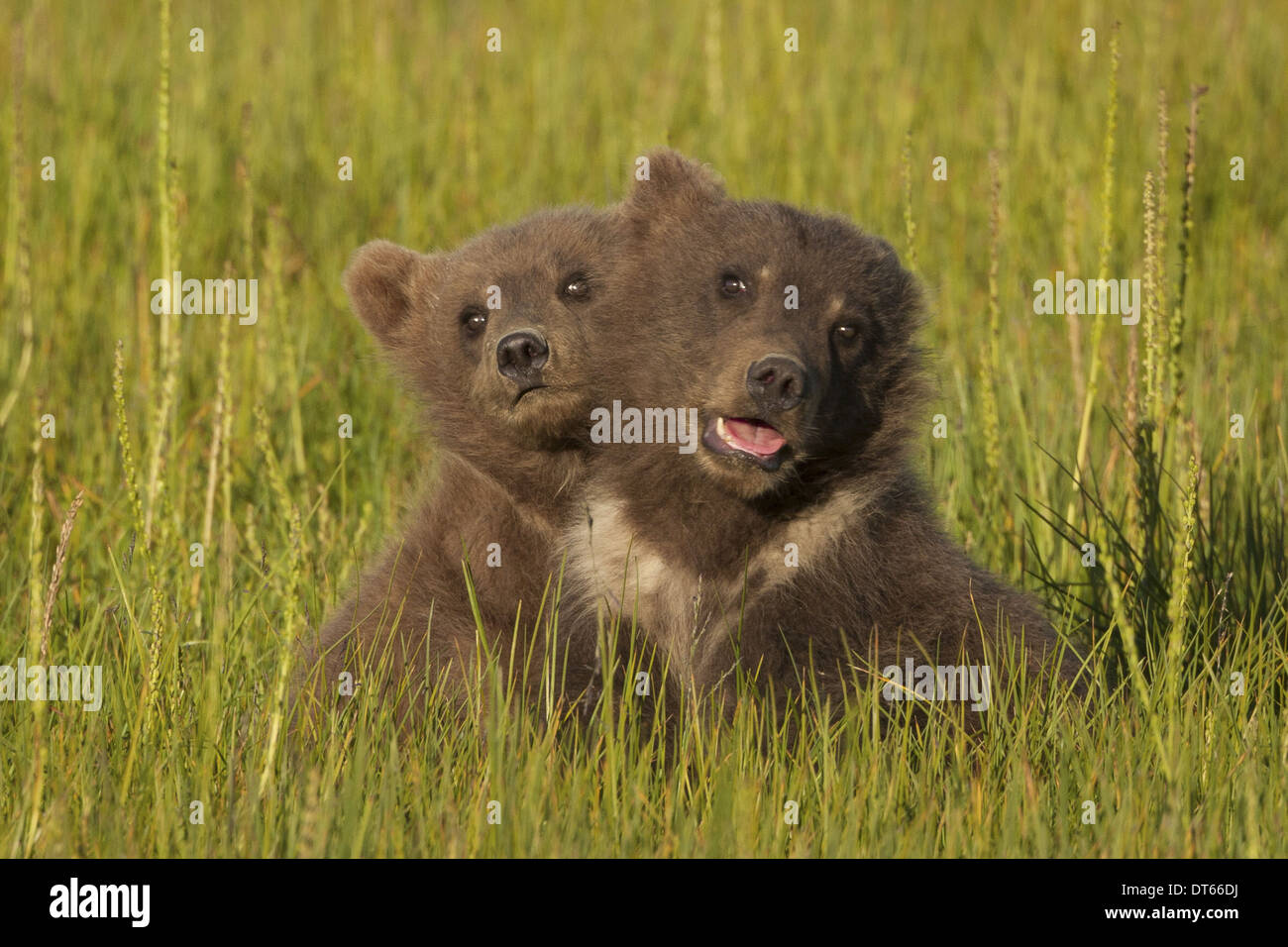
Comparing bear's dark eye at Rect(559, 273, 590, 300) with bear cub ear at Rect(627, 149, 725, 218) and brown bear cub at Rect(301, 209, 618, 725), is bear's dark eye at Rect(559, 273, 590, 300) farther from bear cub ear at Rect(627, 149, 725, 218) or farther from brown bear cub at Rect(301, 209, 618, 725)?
bear cub ear at Rect(627, 149, 725, 218)

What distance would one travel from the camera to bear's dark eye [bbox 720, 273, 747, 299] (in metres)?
5.01

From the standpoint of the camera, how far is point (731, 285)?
16.5 ft

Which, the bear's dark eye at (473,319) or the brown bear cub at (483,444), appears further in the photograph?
the bear's dark eye at (473,319)

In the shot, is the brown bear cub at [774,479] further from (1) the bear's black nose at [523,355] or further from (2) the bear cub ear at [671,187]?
(1) the bear's black nose at [523,355]

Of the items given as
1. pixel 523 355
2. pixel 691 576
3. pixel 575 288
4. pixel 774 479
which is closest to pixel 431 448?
pixel 575 288

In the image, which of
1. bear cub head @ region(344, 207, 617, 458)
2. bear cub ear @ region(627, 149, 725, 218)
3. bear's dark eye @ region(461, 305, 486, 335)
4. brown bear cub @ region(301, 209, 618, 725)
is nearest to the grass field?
brown bear cub @ region(301, 209, 618, 725)

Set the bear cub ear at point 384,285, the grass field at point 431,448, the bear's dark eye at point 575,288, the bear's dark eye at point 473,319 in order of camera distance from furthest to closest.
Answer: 1. the bear cub ear at point 384,285
2. the bear's dark eye at point 473,319
3. the bear's dark eye at point 575,288
4. the grass field at point 431,448

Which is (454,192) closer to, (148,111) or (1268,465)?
(148,111)

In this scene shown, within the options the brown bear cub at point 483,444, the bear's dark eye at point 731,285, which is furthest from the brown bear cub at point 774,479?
the brown bear cub at point 483,444

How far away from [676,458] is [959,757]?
1.30 m

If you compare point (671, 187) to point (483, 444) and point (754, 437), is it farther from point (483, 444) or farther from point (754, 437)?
point (483, 444)

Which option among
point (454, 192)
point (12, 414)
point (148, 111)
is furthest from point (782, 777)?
point (148, 111)

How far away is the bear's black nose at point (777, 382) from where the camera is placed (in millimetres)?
4695

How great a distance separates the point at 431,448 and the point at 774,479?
212 centimetres
